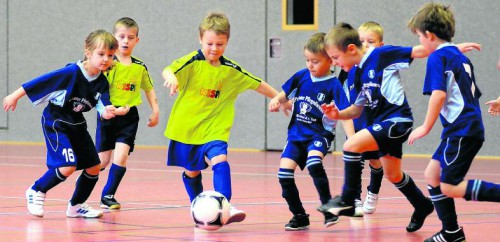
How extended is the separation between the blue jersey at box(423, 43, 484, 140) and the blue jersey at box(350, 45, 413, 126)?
784 millimetres

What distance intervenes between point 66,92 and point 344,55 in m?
2.14

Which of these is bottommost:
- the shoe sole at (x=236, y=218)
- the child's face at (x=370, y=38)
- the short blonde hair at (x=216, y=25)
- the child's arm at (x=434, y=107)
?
the shoe sole at (x=236, y=218)

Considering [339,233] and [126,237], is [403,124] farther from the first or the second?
[126,237]

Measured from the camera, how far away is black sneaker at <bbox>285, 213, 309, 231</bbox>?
261 inches

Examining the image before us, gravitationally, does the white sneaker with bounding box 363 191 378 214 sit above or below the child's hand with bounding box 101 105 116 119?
below

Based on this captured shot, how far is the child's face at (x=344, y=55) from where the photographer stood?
6457 millimetres

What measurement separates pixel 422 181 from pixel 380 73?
162 inches

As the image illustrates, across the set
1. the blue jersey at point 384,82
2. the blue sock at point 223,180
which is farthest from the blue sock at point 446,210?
the blue sock at point 223,180

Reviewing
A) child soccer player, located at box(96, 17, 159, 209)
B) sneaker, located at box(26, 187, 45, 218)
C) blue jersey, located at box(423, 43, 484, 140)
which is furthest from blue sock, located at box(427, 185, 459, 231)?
child soccer player, located at box(96, 17, 159, 209)

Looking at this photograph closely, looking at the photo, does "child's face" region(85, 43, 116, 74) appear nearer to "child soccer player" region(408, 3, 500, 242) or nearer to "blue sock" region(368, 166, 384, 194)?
"blue sock" region(368, 166, 384, 194)

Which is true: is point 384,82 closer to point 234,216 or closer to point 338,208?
point 338,208

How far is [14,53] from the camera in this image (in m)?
17.3

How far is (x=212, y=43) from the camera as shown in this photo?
6953mm

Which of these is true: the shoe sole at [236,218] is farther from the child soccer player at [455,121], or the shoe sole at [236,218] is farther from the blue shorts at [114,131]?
the blue shorts at [114,131]
